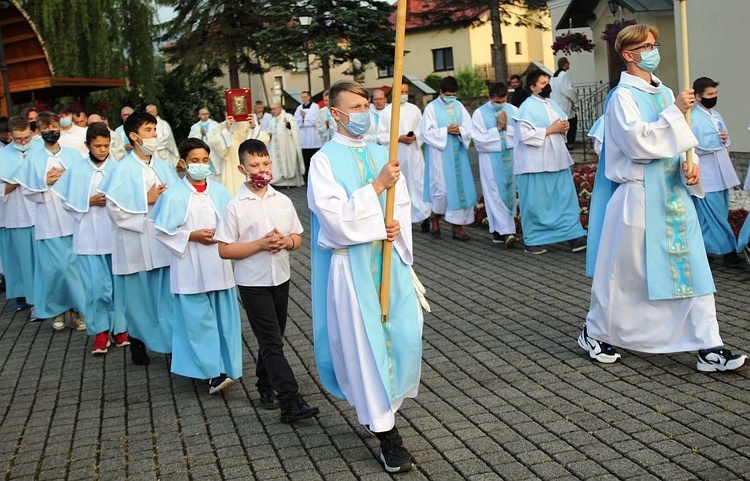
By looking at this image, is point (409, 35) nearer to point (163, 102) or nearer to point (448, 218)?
point (163, 102)

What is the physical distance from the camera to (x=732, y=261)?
10109mm

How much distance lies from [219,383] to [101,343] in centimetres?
207

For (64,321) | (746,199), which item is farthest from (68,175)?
(746,199)

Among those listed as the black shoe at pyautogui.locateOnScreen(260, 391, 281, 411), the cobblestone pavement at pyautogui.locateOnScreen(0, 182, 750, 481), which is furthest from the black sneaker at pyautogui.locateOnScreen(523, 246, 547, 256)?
the black shoe at pyautogui.locateOnScreen(260, 391, 281, 411)

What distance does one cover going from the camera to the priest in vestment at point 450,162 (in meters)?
13.6

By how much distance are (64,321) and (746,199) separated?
8.63m

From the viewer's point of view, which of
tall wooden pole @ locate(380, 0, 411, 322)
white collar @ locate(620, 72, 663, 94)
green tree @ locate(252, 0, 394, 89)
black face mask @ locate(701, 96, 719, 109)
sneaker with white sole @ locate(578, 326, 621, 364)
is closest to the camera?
tall wooden pole @ locate(380, 0, 411, 322)

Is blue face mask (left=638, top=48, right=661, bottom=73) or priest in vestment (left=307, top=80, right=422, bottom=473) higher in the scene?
blue face mask (left=638, top=48, right=661, bottom=73)

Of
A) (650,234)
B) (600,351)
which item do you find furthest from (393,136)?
(600,351)

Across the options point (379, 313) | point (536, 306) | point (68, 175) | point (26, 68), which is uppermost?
point (26, 68)

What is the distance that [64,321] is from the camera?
1027 centimetres

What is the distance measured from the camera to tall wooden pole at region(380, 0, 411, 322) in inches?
203

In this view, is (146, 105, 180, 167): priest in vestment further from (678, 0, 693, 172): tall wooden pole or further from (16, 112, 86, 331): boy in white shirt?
(678, 0, 693, 172): tall wooden pole

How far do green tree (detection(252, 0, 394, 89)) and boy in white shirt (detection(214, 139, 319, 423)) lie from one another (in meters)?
26.3
